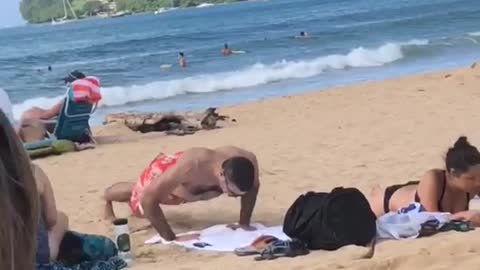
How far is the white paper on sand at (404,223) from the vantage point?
498cm

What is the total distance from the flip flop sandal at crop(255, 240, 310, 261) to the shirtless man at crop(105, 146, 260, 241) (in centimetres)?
44

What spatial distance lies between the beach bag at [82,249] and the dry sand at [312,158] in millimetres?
267

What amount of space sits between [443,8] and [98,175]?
41853 millimetres

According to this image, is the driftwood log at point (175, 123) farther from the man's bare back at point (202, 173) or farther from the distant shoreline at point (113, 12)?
the distant shoreline at point (113, 12)

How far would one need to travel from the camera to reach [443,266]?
423cm

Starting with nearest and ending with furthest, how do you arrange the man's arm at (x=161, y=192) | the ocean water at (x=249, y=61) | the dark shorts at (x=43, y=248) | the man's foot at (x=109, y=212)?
the dark shorts at (x=43, y=248) < the man's arm at (x=161, y=192) < the man's foot at (x=109, y=212) < the ocean water at (x=249, y=61)

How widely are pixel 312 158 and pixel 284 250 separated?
10.2 ft

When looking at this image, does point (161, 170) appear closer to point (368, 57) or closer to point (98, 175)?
point (98, 175)

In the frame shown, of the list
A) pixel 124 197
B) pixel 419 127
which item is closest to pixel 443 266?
pixel 124 197

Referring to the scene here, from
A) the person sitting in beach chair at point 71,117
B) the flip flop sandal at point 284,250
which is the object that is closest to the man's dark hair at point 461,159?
the flip flop sandal at point 284,250

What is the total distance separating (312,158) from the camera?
7.97 m

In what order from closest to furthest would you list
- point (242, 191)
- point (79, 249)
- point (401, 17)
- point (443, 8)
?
1. point (79, 249)
2. point (242, 191)
3. point (401, 17)
4. point (443, 8)

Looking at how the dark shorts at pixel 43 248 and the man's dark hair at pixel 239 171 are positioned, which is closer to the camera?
the dark shorts at pixel 43 248

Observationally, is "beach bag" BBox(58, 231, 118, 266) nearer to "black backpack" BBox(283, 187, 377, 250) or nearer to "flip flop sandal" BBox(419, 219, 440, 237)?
"black backpack" BBox(283, 187, 377, 250)
